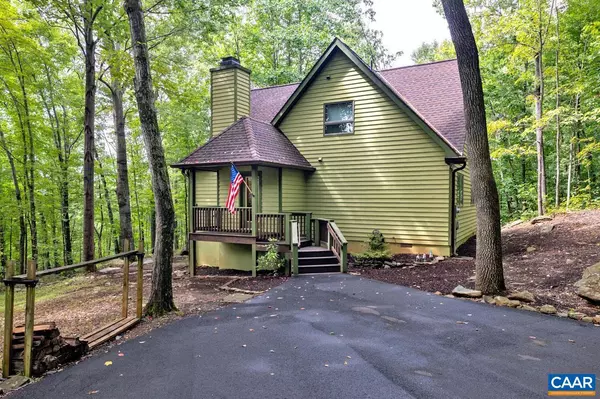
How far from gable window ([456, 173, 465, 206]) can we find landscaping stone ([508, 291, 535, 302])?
234 inches

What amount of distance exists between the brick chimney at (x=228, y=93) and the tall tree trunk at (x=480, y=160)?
27.2 feet

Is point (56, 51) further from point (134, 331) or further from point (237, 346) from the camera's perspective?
point (237, 346)

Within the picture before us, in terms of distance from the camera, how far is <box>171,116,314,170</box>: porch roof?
10.8m

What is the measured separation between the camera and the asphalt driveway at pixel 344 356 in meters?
3.50

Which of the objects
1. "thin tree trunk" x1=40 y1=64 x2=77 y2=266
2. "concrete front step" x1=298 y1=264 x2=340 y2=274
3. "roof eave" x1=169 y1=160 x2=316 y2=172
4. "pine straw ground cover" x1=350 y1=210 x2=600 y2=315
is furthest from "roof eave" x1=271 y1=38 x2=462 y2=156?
"thin tree trunk" x1=40 y1=64 x2=77 y2=266

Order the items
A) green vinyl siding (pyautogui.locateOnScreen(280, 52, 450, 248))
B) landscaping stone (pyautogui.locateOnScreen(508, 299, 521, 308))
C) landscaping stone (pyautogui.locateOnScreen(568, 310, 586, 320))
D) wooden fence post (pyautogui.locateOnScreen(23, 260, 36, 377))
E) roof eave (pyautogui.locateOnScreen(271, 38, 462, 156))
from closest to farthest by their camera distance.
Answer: wooden fence post (pyautogui.locateOnScreen(23, 260, 36, 377)) → landscaping stone (pyautogui.locateOnScreen(568, 310, 586, 320)) → landscaping stone (pyautogui.locateOnScreen(508, 299, 521, 308)) → roof eave (pyautogui.locateOnScreen(271, 38, 462, 156)) → green vinyl siding (pyautogui.locateOnScreen(280, 52, 450, 248))

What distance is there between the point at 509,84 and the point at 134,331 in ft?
78.9

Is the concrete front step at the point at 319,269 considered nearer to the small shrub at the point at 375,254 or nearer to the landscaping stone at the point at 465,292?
the small shrub at the point at 375,254

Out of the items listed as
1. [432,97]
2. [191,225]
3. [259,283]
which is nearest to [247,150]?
[191,225]

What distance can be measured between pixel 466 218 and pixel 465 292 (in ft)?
23.8

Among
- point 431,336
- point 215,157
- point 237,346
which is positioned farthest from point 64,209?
point 431,336

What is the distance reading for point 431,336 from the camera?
4953 millimetres

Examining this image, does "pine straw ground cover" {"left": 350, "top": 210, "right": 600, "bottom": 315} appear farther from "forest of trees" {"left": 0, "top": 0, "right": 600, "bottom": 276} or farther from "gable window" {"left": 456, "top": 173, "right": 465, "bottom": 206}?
"forest of trees" {"left": 0, "top": 0, "right": 600, "bottom": 276}

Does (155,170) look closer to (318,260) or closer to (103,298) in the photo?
(103,298)
